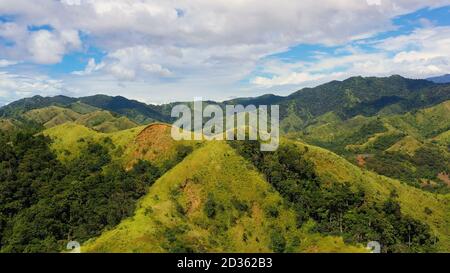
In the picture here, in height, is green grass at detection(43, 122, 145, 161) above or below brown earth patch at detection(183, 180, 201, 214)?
above

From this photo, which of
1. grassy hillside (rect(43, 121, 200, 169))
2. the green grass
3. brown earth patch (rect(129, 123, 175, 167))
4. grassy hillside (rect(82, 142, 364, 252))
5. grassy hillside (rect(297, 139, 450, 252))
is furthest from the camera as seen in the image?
the green grass

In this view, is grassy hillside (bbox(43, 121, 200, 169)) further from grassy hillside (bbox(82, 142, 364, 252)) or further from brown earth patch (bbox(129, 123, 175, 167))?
grassy hillside (bbox(82, 142, 364, 252))

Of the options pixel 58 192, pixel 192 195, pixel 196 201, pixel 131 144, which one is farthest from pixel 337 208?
pixel 58 192

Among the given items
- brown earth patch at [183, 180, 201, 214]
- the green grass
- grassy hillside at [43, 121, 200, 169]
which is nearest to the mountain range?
brown earth patch at [183, 180, 201, 214]

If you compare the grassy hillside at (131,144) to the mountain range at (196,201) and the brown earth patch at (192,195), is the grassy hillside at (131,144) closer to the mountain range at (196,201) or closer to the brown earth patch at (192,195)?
the mountain range at (196,201)

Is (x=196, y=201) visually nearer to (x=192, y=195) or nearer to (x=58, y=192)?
(x=192, y=195)

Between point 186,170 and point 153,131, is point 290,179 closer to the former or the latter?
point 186,170

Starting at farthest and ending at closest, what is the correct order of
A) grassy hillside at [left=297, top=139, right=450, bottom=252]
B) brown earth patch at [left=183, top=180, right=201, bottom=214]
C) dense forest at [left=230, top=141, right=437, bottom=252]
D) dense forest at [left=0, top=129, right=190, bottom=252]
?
1. grassy hillside at [left=297, top=139, right=450, bottom=252]
2. brown earth patch at [left=183, top=180, right=201, bottom=214]
3. dense forest at [left=230, top=141, right=437, bottom=252]
4. dense forest at [left=0, top=129, right=190, bottom=252]
